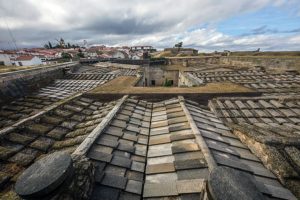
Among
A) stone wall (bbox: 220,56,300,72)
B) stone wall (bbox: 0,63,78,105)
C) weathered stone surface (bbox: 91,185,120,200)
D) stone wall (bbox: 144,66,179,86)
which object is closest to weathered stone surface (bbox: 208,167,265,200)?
weathered stone surface (bbox: 91,185,120,200)

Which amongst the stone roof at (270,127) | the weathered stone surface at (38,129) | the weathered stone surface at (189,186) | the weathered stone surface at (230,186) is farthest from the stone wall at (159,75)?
the weathered stone surface at (230,186)

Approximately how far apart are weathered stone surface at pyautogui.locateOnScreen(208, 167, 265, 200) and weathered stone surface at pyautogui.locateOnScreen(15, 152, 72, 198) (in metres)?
2.09

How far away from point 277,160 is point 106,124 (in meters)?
4.56

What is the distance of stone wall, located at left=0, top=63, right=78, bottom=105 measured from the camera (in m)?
9.28

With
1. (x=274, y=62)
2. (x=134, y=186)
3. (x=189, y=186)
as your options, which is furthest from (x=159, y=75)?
(x=189, y=186)

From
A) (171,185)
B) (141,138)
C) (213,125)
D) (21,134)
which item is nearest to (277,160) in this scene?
(213,125)

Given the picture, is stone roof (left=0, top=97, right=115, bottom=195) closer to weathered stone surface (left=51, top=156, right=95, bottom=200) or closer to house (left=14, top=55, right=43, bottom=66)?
weathered stone surface (left=51, top=156, right=95, bottom=200)

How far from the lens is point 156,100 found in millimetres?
9094

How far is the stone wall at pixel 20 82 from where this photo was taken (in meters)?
9.28

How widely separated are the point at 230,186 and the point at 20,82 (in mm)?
12576

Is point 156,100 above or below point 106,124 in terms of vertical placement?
below

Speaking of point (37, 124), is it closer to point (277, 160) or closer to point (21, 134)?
point (21, 134)

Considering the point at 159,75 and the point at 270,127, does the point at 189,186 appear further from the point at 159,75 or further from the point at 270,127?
the point at 159,75

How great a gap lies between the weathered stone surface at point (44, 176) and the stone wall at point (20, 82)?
8.01 meters
